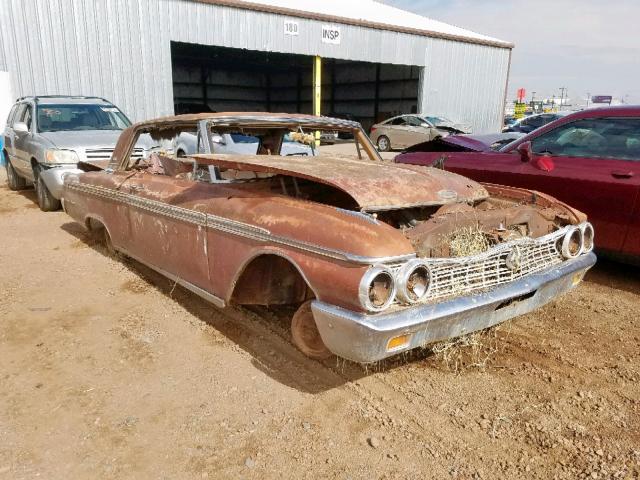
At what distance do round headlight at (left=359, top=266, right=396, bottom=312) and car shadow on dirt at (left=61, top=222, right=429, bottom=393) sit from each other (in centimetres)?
73

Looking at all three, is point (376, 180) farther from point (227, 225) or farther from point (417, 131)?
point (417, 131)

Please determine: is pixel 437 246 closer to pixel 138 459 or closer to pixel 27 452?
pixel 138 459

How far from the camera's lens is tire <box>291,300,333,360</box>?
2832 mm

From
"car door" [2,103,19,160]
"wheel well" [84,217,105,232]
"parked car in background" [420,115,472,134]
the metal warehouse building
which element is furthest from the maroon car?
"parked car in background" [420,115,472,134]

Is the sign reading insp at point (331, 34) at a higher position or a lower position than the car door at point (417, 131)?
higher

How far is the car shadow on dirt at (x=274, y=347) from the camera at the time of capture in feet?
9.32

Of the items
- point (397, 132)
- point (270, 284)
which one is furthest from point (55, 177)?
point (397, 132)

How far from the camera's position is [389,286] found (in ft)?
7.59

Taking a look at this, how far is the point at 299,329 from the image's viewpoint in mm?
2873

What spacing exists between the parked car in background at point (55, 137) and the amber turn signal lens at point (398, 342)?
19.4 ft

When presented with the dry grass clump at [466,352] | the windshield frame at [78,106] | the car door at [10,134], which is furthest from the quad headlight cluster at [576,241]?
the car door at [10,134]

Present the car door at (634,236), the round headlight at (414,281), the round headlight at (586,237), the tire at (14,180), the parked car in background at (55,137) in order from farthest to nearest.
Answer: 1. the tire at (14,180)
2. the parked car in background at (55,137)
3. the car door at (634,236)
4. the round headlight at (586,237)
5. the round headlight at (414,281)

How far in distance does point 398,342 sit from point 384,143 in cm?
1635

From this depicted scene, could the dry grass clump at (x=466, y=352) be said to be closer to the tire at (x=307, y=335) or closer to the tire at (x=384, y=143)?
the tire at (x=307, y=335)
